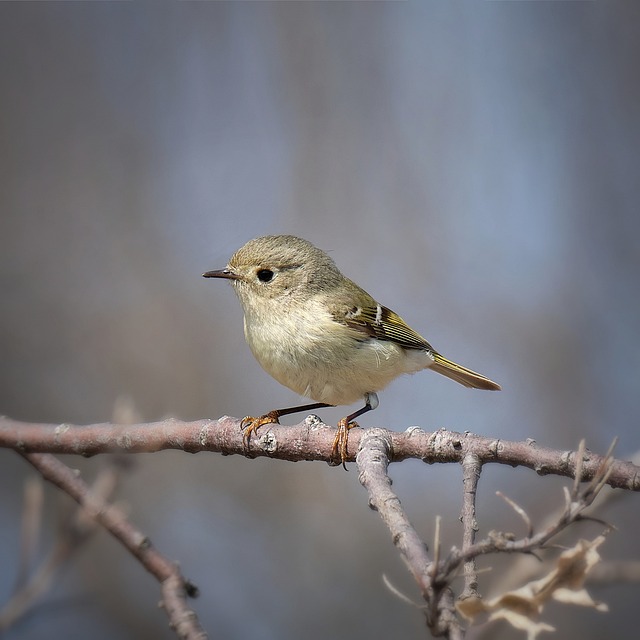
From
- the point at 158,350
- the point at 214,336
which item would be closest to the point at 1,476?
the point at 158,350

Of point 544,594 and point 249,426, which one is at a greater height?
point 544,594

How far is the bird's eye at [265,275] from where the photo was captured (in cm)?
271

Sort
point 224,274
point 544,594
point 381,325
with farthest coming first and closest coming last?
point 381,325 → point 224,274 → point 544,594

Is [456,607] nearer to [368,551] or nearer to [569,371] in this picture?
[368,551]

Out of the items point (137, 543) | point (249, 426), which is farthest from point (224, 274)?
point (137, 543)

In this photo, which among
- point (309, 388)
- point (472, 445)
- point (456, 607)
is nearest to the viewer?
point (456, 607)

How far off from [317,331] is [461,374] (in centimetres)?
81

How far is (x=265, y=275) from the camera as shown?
272 centimetres

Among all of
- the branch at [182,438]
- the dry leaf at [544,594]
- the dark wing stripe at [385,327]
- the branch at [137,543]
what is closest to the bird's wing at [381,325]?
the dark wing stripe at [385,327]

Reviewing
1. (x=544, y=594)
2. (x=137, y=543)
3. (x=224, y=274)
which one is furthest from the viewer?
(x=224, y=274)

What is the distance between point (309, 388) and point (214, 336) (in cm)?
246

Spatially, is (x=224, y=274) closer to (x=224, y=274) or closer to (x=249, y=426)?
(x=224, y=274)

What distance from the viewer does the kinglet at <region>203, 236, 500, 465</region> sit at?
7.97 feet

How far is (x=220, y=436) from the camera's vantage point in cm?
188
